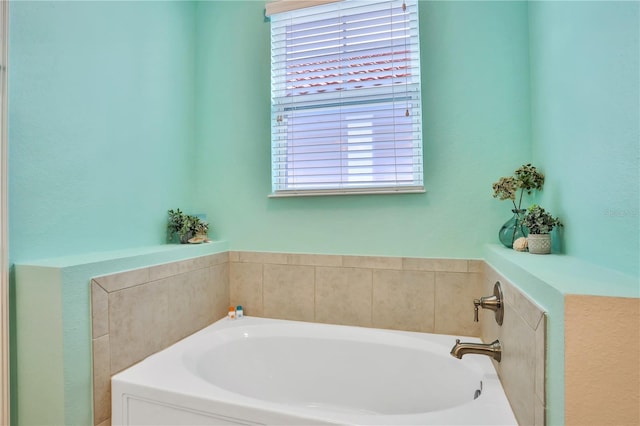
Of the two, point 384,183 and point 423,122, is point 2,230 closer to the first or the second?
point 384,183

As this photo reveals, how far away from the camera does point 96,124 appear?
159 cm

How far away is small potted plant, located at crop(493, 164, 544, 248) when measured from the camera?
1587 mm

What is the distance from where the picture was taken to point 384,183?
1966 millimetres

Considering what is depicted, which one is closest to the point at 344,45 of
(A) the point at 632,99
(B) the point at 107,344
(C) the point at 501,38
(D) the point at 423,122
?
(D) the point at 423,122

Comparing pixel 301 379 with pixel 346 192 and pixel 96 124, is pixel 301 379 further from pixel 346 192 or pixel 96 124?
pixel 96 124

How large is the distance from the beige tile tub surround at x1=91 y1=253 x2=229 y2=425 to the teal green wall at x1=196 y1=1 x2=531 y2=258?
0.38 metres

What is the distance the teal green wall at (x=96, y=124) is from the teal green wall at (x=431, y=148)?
14.0 inches

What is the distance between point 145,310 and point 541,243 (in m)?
1.69

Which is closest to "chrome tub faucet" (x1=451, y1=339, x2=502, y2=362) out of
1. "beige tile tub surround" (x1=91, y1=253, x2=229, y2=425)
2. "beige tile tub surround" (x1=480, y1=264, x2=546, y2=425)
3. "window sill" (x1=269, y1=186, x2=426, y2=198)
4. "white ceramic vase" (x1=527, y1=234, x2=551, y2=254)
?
"beige tile tub surround" (x1=480, y1=264, x2=546, y2=425)

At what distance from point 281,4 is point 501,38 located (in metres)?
1.25

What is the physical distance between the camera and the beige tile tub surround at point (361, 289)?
1841 millimetres

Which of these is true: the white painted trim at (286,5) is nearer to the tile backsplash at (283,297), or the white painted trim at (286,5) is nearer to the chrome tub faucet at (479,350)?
the tile backsplash at (283,297)

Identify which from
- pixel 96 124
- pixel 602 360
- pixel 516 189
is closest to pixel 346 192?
pixel 516 189

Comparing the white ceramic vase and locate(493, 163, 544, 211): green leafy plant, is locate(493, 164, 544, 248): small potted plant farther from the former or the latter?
the white ceramic vase
